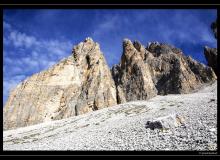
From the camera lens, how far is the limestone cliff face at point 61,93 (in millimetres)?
43719

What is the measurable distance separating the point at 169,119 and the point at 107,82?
35.4m

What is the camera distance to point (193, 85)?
242 feet

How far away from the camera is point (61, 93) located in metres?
46.8

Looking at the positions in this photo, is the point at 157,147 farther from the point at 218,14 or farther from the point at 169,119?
the point at 218,14

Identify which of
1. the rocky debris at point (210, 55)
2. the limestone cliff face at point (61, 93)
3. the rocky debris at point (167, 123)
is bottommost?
the rocky debris at point (167, 123)

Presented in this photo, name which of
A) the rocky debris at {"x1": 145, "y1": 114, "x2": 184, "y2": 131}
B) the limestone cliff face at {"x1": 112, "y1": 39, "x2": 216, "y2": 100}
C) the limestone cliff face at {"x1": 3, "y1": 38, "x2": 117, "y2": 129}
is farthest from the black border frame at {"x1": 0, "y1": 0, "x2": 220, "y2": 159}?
the limestone cliff face at {"x1": 112, "y1": 39, "x2": 216, "y2": 100}

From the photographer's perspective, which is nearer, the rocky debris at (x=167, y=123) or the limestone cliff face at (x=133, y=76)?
the rocky debris at (x=167, y=123)

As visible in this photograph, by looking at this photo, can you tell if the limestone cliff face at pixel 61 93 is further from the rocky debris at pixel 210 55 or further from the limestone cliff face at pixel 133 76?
the rocky debris at pixel 210 55

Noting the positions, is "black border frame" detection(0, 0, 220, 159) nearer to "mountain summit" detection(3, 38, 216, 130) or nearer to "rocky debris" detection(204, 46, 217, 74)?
"mountain summit" detection(3, 38, 216, 130)
